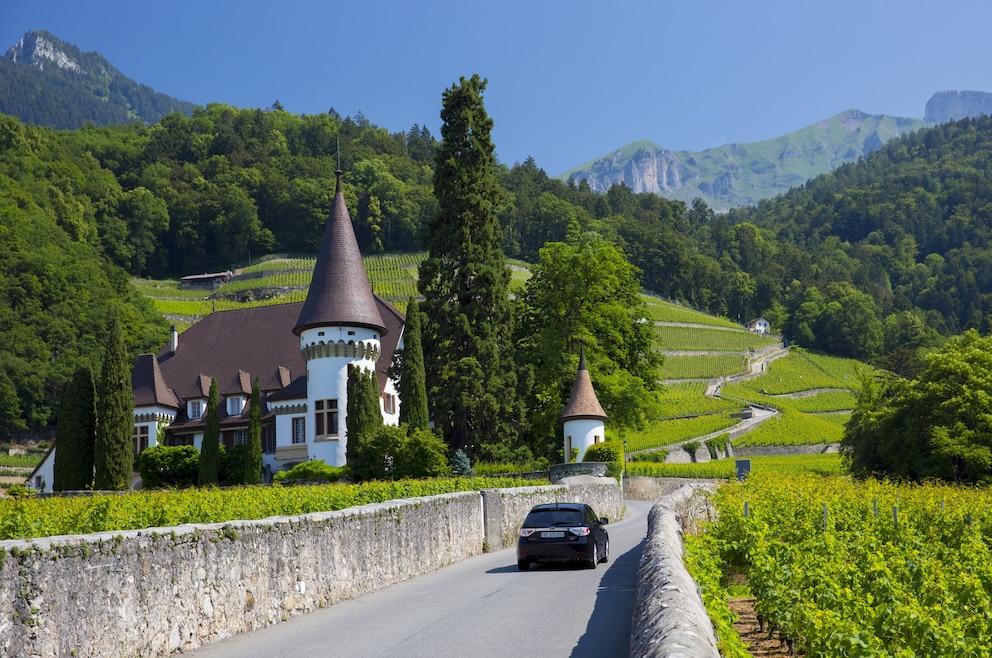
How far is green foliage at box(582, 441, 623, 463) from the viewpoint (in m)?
45.0

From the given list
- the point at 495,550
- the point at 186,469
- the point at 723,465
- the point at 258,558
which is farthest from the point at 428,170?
the point at 258,558

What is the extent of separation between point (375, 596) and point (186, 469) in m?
37.8

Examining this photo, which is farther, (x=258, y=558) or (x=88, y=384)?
(x=88, y=384)

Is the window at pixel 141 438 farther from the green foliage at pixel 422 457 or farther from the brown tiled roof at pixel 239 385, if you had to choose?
the green foliage at pixel 422 457

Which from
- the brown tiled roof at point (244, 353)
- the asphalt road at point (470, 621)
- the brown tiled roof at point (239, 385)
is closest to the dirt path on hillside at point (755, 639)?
the asphalt road at point (470, 621)

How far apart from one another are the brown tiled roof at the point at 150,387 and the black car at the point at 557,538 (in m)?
41.9

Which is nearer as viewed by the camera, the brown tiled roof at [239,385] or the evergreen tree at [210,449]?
the evergreen tree at [210,449]

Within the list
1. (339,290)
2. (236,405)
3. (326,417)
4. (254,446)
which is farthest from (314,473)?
(236,405)

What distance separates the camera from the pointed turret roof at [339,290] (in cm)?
5103

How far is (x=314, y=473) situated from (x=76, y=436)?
11.2 m

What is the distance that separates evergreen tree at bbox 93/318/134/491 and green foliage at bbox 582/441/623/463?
1960cm

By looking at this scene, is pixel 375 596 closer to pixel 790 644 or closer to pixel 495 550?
pixel 790 644

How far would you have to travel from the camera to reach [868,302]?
15462 cm

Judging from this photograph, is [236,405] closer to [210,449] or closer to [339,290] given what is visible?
[210,449]
